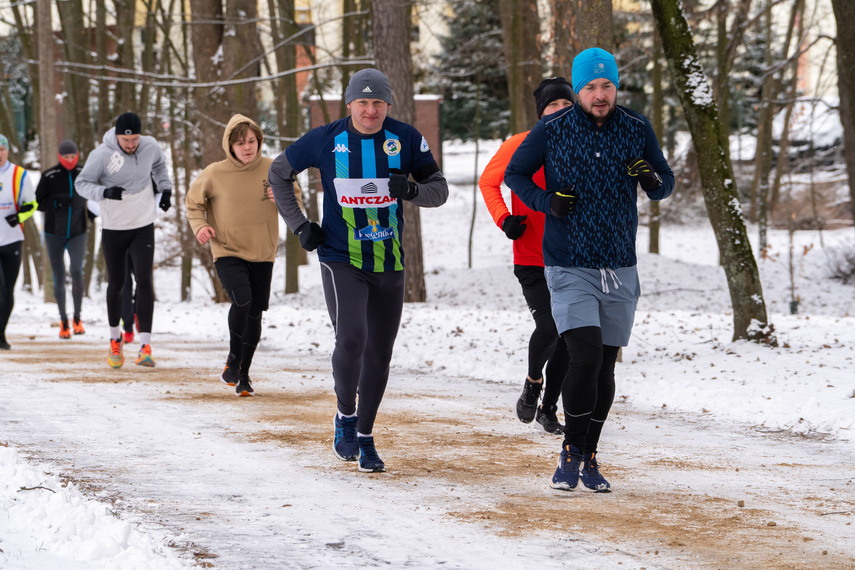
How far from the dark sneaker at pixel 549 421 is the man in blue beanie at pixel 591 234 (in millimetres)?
1581

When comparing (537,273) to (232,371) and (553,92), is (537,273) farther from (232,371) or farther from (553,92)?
(232,371)

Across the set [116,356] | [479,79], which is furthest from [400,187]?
[479,79]

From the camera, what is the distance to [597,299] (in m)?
4.84

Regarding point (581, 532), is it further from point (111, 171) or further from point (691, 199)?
point (691, 199)

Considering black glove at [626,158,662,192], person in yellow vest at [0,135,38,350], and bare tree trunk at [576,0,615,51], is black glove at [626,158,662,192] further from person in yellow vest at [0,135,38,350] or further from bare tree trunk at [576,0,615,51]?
person in yellow vest at [0,135,38,350]

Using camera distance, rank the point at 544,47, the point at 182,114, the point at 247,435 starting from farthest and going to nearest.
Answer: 1. the point at 182,114
2. the point at 544,47
3. the point at 247,435

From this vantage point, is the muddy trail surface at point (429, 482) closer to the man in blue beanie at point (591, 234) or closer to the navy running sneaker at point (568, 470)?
the navy running sneaker at point (568, 470)

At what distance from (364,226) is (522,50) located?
58.7ft

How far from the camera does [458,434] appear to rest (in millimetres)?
A: 6410

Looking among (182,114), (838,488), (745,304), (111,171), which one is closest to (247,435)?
(838,488)

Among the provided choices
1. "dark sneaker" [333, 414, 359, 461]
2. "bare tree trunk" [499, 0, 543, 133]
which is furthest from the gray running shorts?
"bare tree trunk" [499, 0, 543, 133]

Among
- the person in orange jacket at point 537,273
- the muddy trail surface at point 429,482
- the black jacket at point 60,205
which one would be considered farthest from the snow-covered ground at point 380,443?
the black jacket at point 60,205

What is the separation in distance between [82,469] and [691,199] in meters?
35.0

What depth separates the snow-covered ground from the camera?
3801mm
